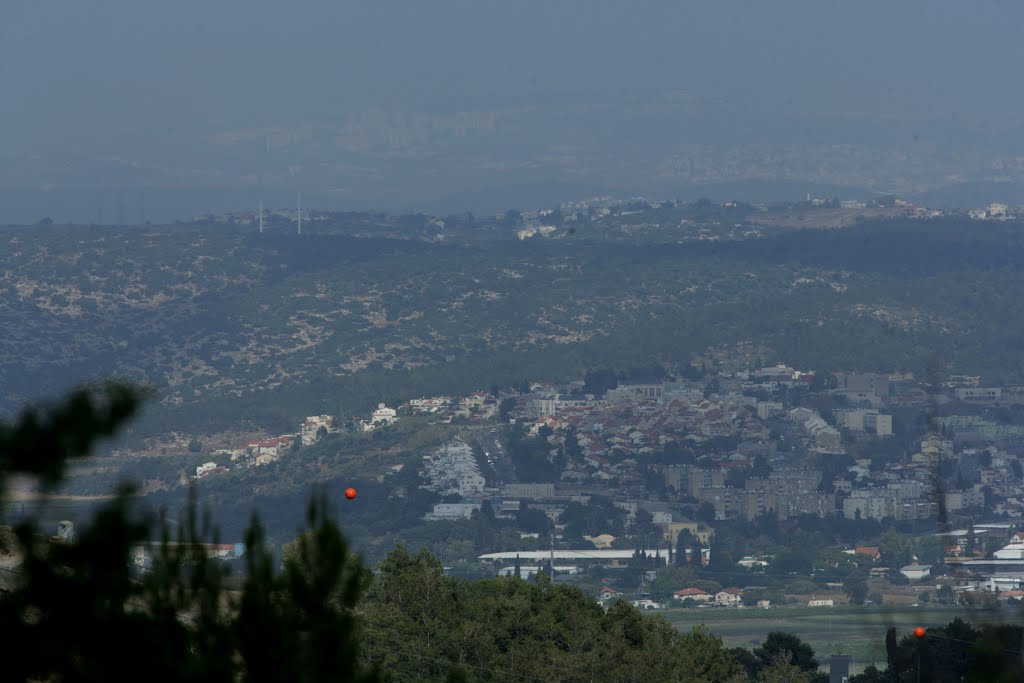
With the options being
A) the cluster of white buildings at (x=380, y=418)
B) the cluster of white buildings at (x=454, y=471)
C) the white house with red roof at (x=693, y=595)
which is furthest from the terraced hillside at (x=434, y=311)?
the white house with red roof at (x=693, y=595)

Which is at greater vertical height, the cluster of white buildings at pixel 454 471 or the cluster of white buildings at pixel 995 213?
the cluster of white buildings at pixel 995 213

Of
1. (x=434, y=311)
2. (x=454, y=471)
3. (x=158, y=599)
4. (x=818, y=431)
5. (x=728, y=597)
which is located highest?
(x=434, y=311)

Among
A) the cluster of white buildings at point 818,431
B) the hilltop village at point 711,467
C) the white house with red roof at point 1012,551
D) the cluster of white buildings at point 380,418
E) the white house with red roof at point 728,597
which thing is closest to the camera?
the white house with red roof at point 1012,551

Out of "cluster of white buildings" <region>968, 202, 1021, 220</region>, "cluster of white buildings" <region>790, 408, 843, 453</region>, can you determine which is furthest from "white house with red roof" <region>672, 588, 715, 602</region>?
"cluster of white buildings" <region>968, 202, 1021, 220</region>

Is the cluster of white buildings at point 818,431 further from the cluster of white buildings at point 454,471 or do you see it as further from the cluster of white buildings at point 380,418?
the cluster of white buildings at point 380,418

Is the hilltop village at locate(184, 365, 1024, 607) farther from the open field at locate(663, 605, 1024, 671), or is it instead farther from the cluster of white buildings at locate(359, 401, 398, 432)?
the open field at locate(663, 605, 1024, 671)

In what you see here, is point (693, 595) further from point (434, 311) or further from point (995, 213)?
point (995, 213)

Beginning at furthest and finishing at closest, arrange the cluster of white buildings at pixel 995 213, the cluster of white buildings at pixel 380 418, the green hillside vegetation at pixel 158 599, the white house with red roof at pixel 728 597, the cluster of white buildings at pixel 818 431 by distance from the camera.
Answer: the cluster of white buildings at pixel 995 213
the cluster of white buildings at pixel 818 431
the cluster of white buildings at pixel 380 418
the white house with red roof at pixel 728 597
the green hillside vegetation at pixel 158 599

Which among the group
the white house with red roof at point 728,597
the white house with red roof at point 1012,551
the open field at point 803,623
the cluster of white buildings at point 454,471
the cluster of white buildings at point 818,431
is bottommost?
the white house with red roof at point 728,597

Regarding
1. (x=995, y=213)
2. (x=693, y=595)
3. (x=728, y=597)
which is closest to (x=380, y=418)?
(x=693, y=595)

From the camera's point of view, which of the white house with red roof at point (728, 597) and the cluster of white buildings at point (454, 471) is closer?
the white house with red roof at point (728, 597)

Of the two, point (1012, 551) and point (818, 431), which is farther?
point (818, 431)

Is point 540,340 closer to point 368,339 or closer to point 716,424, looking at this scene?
point 368,339
